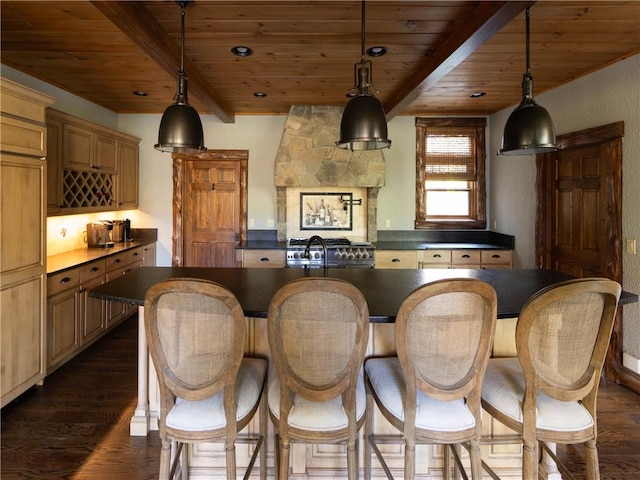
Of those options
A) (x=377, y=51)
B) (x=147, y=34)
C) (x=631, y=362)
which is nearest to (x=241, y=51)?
(x=147, y=34)

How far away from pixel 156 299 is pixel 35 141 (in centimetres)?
220

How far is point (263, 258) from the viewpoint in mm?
4793

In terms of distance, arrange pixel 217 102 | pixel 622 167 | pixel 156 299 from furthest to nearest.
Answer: pixel 217 102 < pixel 622 167 < pixel 156 299

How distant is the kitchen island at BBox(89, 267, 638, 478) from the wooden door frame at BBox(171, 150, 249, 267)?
289cm

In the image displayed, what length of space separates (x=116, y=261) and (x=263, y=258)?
5.19 ft

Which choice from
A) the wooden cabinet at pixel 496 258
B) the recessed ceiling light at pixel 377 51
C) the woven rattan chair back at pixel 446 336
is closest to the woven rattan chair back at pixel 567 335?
the woven rattan chair back at pixel 446 336

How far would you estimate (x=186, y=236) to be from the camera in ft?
17.7

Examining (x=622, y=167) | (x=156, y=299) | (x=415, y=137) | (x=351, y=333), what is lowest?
(x=351, y=333)

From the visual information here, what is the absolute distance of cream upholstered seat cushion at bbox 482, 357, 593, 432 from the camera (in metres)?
1.57

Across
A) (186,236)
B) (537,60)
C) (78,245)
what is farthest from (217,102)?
(537,60)

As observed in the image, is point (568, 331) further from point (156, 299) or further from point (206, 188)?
point (206, 188)

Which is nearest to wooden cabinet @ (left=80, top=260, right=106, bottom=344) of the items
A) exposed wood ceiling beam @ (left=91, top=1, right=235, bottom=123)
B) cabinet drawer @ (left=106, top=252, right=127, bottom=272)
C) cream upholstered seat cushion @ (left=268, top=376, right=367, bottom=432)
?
cabinet drawer @ (left=106, top=252, right=127, bottom=272)

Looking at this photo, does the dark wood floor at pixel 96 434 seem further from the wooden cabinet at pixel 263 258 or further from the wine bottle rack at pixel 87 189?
the wooden cabinet at pixel 263 258

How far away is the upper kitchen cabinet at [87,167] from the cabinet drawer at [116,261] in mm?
548
